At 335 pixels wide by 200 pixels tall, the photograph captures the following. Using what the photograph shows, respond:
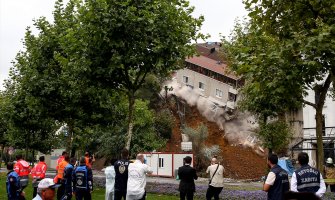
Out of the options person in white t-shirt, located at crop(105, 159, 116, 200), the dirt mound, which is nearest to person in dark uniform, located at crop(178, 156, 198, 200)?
person in white t-shirt, located at crop(105, 159, 116, 200)

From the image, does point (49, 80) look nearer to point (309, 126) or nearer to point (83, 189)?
point (83, 189)

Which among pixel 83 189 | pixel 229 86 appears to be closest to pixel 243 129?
pixel 229 86

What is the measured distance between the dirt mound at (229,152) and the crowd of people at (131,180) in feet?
111

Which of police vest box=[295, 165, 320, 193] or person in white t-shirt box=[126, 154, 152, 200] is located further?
person in white t-shirt box=[126, 154, 152, 200]

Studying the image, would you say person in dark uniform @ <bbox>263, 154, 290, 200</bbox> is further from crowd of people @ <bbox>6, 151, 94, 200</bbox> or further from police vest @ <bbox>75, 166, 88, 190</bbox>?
police vest @ <bbox>75, 166, 88, 190</bbox>

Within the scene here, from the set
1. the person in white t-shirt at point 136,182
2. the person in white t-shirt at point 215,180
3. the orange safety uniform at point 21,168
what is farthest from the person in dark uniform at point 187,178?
the orange safety uniform at point 21,168

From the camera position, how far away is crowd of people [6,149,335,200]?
9047mm

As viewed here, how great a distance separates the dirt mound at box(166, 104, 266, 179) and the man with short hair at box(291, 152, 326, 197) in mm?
41860

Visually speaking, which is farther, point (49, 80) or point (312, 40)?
point (49, 80)

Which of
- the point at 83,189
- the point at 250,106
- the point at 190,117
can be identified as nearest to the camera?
the point at 83,189

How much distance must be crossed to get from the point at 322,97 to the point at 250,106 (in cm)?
1546

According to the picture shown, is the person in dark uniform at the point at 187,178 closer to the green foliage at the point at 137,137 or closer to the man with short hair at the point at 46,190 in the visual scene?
the man with short hair at the point at 46,190

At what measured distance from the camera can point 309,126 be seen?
166 ft

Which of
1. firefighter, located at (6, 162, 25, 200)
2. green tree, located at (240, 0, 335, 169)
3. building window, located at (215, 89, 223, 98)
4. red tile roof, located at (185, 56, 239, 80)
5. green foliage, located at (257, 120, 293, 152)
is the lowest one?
firefighter, located at (6, 162, 25, 200)
